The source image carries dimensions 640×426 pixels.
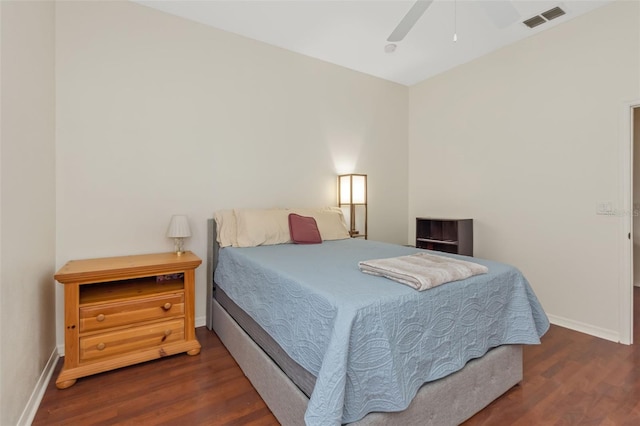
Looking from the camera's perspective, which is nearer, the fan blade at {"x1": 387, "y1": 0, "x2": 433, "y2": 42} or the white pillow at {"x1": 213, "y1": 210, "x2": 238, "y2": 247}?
the fan blade at {"x1": 387, "y1": 0, "x2": 433, "y2": 42}

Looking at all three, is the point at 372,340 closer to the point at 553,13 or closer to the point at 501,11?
the point at 501,11

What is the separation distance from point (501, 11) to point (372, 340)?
2115mm

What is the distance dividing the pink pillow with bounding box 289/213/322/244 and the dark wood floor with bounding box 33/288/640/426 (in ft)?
3.50

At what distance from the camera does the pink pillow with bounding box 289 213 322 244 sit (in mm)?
2812

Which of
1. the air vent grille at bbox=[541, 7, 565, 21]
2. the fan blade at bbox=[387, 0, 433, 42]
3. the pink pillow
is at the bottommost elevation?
the pink pillow

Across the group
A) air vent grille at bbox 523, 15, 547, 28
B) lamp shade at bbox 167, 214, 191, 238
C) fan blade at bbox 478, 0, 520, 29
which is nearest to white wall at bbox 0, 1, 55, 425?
lamp shade at bbox 167, 214, 191, 238

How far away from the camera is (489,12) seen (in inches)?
78.8

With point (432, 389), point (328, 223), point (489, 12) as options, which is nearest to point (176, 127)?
point (328, 223)

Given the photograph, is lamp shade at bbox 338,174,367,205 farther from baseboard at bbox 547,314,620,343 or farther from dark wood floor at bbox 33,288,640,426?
baseboard at bbox 547,314,620,343

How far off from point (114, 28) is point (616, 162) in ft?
13.3

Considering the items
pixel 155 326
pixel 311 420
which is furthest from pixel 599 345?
pixel 155 326

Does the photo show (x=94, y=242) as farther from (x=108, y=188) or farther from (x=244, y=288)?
(x=244, y=288)

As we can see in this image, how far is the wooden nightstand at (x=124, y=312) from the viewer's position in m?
1.92

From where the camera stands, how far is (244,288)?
2.08 metres
